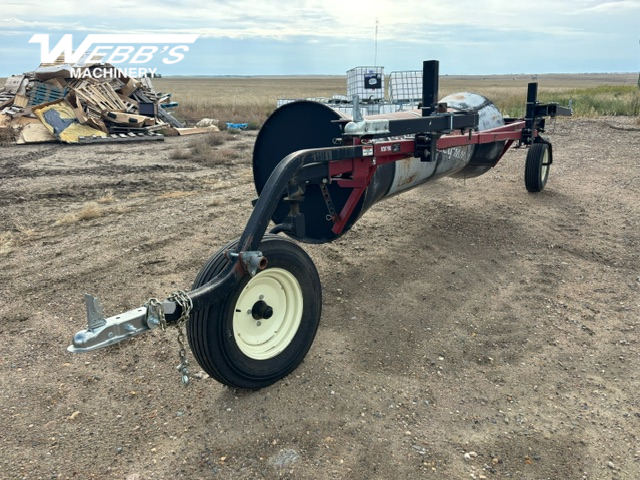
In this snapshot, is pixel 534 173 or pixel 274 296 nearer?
pixel 274 296

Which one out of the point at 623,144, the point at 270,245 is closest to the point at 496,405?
the point at 270,245

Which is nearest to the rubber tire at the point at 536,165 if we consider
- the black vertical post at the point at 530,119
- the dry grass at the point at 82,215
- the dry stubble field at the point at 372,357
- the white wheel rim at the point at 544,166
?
the white wheel rim at the point at 544,166

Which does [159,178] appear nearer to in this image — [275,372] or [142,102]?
[275,372]

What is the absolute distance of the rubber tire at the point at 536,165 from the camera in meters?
7.71

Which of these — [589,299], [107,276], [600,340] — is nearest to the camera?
[600,340]

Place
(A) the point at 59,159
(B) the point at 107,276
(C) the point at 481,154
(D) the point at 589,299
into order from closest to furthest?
1. (D) the point at 589,299
2. (B) the point at 107,276
3. (C) the point at 481,154
4. (A) the point at 59,159

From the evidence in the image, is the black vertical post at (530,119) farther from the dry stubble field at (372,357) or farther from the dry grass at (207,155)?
the dry grass at (207,155)

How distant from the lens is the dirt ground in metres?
2.73

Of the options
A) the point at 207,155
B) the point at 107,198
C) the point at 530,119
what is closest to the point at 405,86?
the point at 207,155

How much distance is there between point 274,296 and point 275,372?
48cm

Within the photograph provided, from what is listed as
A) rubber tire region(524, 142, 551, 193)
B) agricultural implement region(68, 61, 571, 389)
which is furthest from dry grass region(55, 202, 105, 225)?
rubber tire region(524, 142, 551, 193)

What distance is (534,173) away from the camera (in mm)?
7844

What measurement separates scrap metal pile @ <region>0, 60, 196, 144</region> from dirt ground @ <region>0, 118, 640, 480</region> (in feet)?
30.9

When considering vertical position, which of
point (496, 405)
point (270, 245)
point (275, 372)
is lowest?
point (496, 405)
